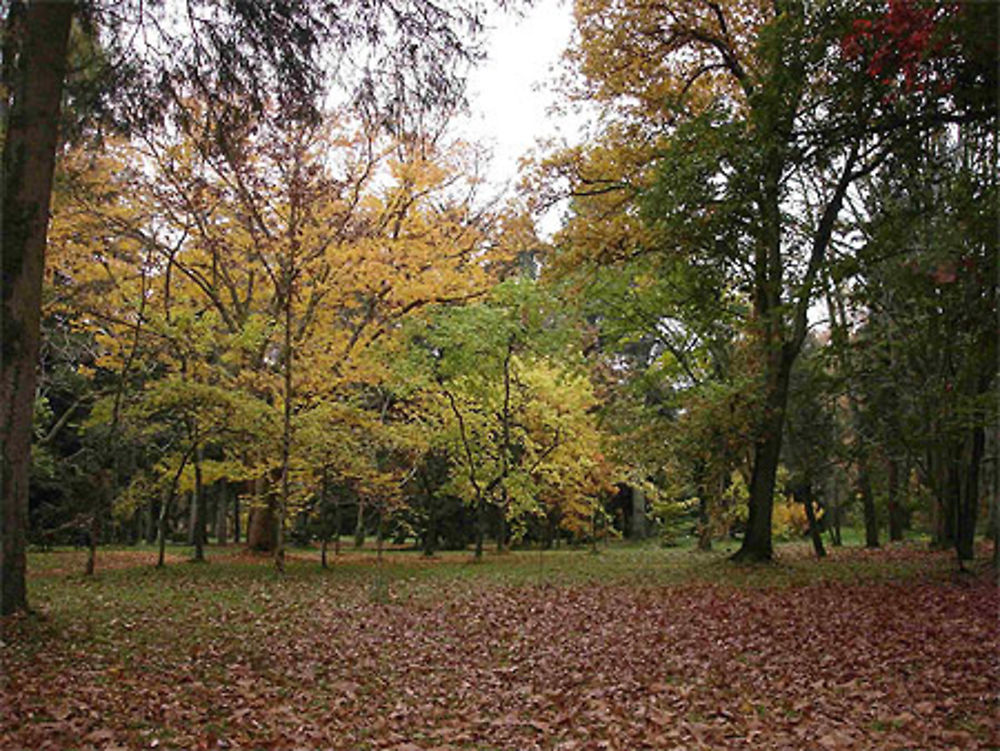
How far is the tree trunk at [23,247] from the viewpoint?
21.9 ft

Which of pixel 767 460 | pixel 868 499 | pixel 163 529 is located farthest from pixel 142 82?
pixel 868 499

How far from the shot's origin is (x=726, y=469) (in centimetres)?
1498

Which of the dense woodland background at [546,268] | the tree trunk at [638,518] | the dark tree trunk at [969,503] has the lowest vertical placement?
the tree trunk at [638,518]

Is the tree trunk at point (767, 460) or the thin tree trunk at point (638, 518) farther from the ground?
the tree trunk at point (767, 460)

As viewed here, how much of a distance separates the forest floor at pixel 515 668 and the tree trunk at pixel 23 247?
0.89m

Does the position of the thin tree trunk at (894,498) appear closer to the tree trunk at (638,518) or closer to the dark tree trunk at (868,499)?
the dark tree trunk at (868,499)

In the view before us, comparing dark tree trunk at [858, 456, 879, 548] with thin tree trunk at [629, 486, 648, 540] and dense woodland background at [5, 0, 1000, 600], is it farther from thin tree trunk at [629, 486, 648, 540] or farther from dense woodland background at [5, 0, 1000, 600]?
thin tree trunk at [629, 486, 648, 540]

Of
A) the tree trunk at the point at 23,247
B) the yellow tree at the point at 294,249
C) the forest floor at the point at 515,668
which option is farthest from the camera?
the yellow tree at the point at 294,249

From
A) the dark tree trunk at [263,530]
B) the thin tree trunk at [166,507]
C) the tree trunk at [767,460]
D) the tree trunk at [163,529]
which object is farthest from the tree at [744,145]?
the dark tree trunk at [263,530]

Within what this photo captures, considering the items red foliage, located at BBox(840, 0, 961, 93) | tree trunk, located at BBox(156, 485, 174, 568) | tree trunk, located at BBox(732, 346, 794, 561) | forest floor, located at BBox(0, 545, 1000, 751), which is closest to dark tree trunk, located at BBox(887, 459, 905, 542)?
tree trunk, located at BBox(732, 346, 794, 561)

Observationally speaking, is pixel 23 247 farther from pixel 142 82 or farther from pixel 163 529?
pixel 163 529

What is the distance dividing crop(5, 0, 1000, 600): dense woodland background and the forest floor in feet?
9.77

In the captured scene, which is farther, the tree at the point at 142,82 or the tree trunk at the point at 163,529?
the tree trunk at the point at 163,529

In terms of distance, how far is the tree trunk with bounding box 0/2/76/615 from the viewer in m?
6.68
